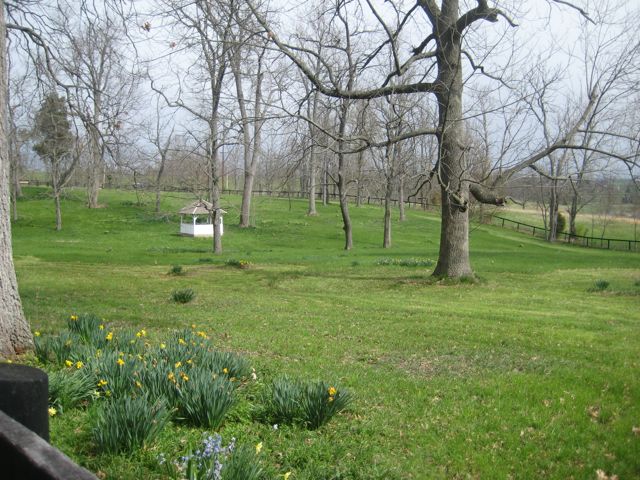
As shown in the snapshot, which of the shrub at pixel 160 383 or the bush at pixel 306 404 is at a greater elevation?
the shrub at pixel 160 383

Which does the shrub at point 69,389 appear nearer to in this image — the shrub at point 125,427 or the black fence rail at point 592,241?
the shrub at point 125,427

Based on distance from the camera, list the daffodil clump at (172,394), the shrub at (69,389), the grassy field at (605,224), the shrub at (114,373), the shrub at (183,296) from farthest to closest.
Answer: the grassy field at (605,224) → the shrub at (183,296) → the shrub at (114,373) → the shrub at (69,389) → the daffodil clump at (172,394)

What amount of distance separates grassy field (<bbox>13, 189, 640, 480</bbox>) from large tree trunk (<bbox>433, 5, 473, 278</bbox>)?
0.86 m

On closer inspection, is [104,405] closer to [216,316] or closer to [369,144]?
[216,316]

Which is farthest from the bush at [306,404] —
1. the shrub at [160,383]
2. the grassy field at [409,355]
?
the shrub at [160,383]

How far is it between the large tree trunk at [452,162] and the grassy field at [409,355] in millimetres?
858

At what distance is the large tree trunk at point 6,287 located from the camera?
636 centimetres

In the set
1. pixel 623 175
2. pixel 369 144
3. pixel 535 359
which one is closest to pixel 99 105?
pixel 369 144

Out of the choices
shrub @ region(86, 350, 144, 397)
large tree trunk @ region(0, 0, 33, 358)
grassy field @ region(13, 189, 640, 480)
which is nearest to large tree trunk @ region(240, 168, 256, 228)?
grassy field @ region(13, 189, 640, 480)

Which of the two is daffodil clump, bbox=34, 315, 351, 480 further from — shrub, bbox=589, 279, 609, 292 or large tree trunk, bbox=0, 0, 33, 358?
shrub, bbox=589, 279, 609, 292

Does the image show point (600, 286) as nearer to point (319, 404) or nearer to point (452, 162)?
point (452, 162)

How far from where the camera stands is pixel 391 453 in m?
4.64

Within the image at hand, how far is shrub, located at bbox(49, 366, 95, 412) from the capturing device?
191 inches

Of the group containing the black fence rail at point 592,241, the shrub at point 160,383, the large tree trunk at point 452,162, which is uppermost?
the large tree trunk at point 452,162
